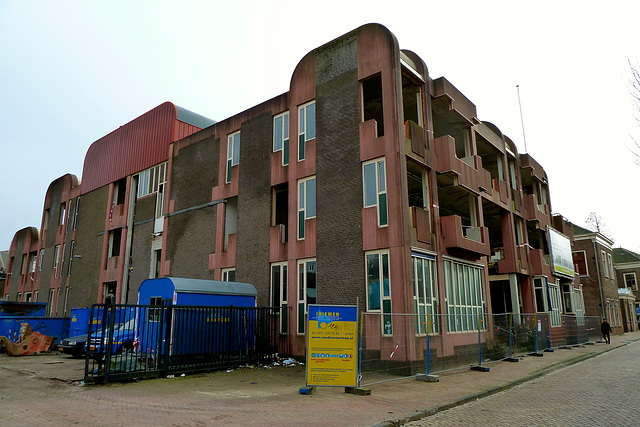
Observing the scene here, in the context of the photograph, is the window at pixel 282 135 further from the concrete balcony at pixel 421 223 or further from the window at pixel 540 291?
the window at pixel 540 291

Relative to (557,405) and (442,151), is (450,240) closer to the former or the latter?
(442,151)

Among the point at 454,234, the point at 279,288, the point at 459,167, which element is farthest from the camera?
the point at 459,167

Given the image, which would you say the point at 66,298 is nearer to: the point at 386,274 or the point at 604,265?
the point at 386,274

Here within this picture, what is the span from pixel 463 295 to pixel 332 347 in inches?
377

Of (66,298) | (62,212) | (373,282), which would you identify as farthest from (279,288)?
(62,212)

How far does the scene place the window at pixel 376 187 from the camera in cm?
1608

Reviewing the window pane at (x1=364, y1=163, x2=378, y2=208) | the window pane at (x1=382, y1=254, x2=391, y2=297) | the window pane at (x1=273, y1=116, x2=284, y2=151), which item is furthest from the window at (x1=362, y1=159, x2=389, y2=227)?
the window pane at (x1=273, y1=116, x2=284, y2=151)

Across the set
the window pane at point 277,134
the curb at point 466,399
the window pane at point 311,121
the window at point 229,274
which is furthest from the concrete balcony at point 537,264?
the window at point 229,274

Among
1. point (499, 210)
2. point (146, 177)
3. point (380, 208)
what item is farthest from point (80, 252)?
point (499, 210)

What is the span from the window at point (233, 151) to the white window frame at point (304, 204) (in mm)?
5046

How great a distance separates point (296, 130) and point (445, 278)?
8.89m

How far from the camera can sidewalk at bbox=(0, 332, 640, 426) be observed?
27.0ft

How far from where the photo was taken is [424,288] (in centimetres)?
1602

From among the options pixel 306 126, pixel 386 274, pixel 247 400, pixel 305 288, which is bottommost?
pixel 247 400
